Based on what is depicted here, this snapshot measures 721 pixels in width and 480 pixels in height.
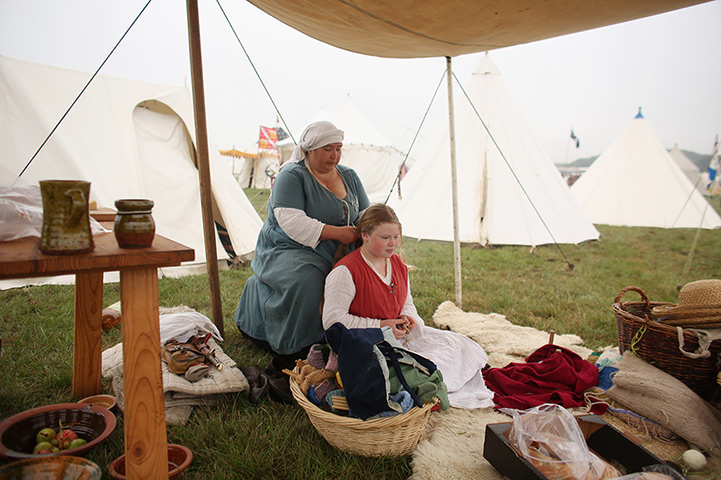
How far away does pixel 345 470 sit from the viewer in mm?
1585

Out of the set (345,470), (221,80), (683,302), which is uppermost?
(221,80)

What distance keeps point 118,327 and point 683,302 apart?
3.37 m

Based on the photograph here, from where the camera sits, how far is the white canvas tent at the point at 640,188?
9.10m

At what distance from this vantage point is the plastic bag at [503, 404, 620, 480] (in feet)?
4.60

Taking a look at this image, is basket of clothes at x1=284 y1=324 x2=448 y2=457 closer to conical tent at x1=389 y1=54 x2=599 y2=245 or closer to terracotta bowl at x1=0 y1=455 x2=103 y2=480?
terracotta bowl at x1=0 y1=455 x2=103 y2=480

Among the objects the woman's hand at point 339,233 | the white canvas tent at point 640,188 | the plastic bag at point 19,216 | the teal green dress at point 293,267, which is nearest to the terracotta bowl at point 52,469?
the plastic bag at point 19,216

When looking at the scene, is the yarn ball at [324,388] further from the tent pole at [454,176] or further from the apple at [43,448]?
the tent pole at [454,176]

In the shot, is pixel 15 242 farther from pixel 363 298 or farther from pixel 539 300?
pixel 539 300

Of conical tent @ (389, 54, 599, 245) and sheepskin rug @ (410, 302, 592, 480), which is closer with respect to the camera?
sheepskin rug @ (410, 302, 592, 480)

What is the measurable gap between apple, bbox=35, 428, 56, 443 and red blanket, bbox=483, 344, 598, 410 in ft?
6.21

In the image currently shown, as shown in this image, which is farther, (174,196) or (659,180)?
(659,180)

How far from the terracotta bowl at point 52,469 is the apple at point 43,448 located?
9.6 inches

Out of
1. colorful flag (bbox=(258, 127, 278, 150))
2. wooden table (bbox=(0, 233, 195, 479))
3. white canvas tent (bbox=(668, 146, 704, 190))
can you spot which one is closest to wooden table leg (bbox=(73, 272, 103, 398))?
wooden table (bbox=(0, 233, 195, 479))

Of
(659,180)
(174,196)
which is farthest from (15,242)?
(659,180)
